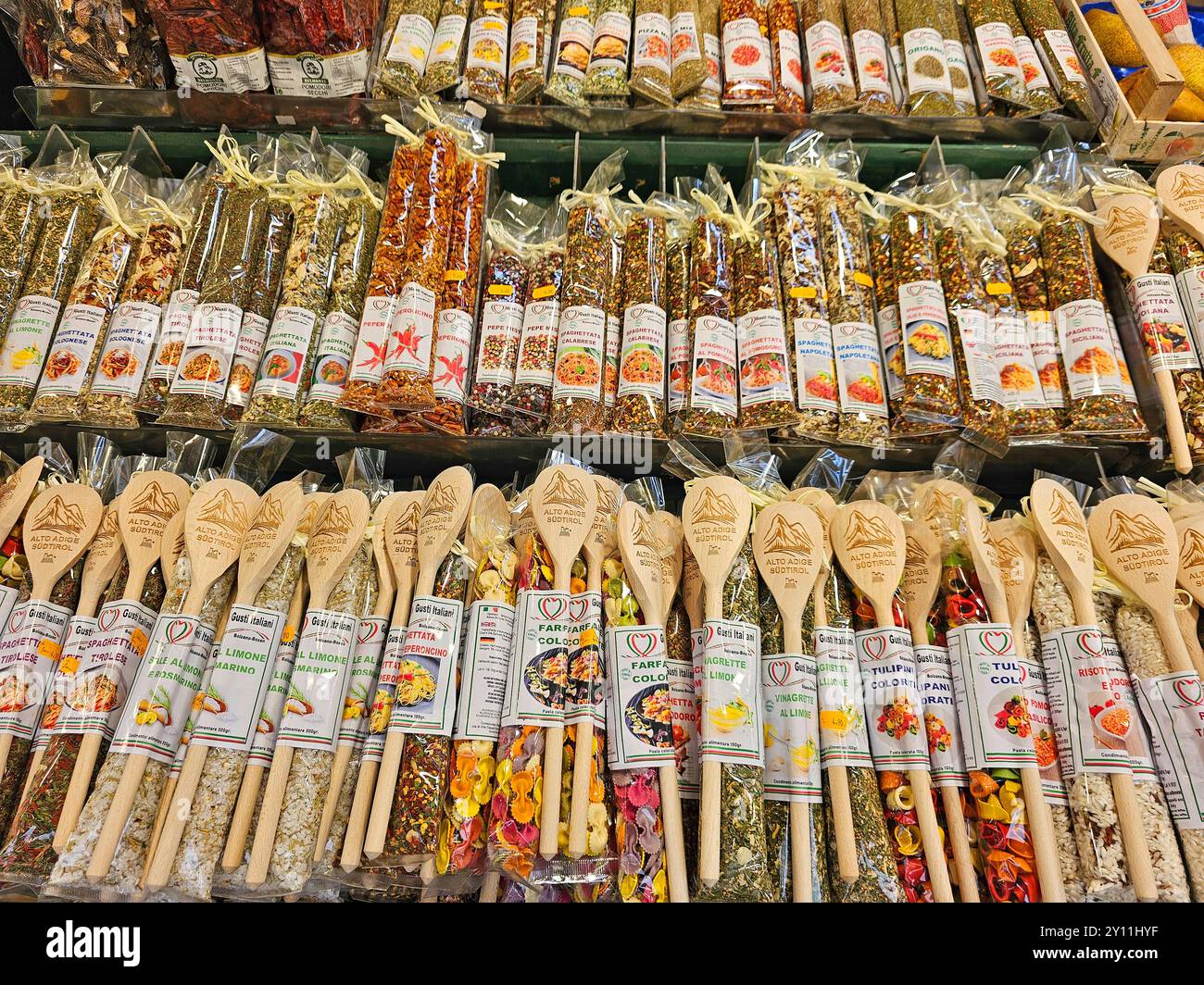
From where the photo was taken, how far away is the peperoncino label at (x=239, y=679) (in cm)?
111

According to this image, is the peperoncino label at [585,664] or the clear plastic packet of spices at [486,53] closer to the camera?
the peperoncino label at [585,664]

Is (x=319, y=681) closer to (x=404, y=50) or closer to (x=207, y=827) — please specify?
(x=207, y=827)

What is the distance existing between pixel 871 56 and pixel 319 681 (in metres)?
1.93

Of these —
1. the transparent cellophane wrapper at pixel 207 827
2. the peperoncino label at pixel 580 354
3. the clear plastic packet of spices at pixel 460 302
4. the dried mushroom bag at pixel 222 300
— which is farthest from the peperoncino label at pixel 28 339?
the peperoncino label at pixel 580 354

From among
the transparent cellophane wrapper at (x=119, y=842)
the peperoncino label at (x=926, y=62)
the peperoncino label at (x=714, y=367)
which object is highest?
the peperoncino label at (x=926, y=62)

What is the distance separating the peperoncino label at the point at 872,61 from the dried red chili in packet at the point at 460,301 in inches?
36.9

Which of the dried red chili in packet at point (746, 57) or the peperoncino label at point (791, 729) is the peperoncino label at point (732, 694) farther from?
the dried red chili in packet at point (746, 57)

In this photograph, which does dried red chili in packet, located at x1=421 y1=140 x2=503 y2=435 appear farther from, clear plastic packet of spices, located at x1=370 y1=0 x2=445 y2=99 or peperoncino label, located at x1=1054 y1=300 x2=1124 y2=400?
peperoncino label, located at x1=1054 y1=300 x2=1124 y2=400

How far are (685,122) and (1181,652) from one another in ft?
4.96

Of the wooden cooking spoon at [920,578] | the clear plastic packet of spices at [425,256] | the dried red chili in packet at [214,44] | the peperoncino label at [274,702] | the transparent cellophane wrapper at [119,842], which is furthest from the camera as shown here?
the dried red chili in packet at [214,44]

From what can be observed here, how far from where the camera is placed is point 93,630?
1.24 m

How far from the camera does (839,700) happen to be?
3.67 ft

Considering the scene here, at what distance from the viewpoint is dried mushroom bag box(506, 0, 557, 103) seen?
1816mm

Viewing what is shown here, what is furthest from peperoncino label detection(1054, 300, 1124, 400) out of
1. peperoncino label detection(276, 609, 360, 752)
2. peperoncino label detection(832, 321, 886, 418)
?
peperoncino label detection(276, 609, 360, 752)
